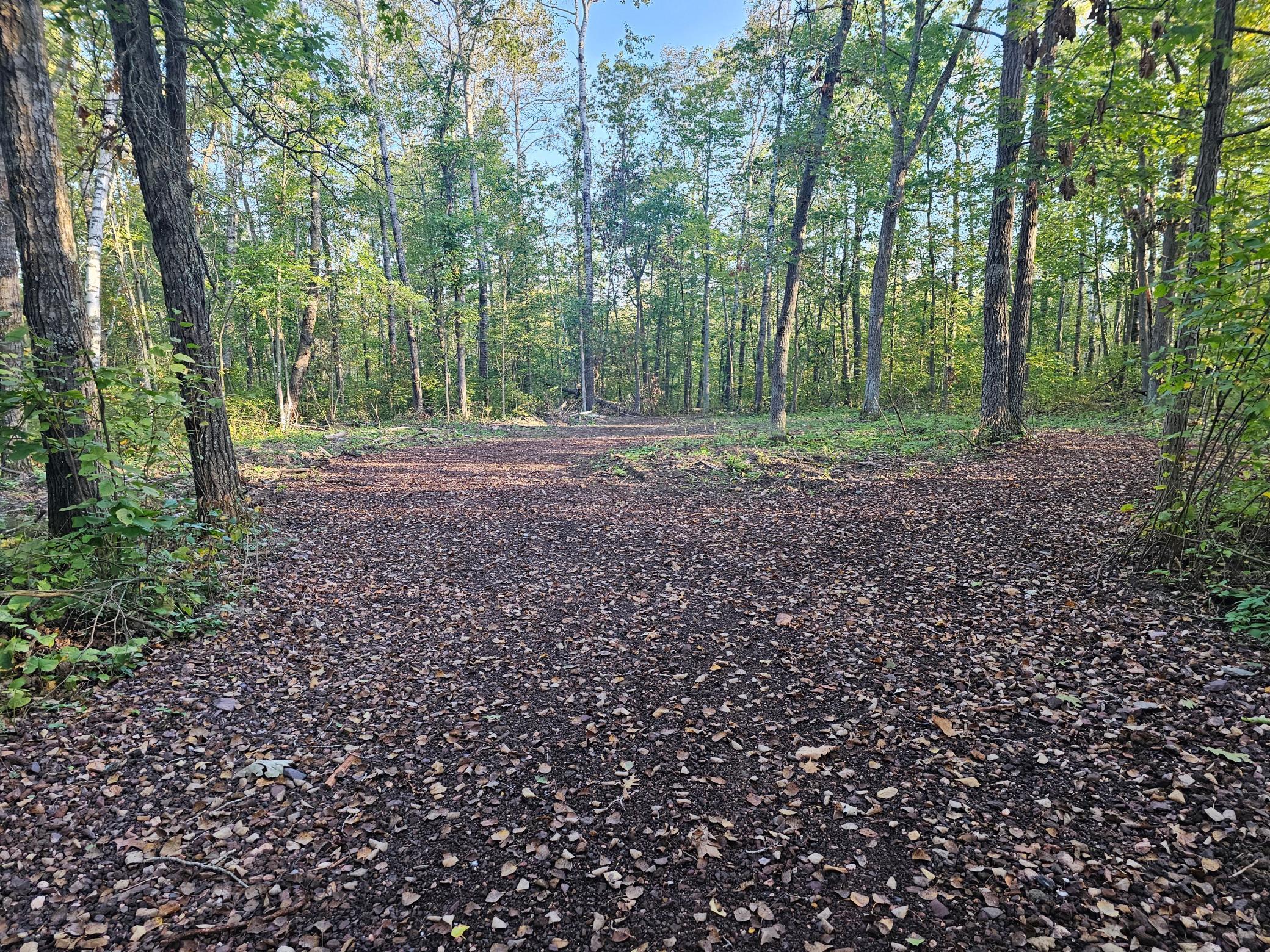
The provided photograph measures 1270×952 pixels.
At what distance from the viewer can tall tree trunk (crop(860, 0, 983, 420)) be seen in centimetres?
1173

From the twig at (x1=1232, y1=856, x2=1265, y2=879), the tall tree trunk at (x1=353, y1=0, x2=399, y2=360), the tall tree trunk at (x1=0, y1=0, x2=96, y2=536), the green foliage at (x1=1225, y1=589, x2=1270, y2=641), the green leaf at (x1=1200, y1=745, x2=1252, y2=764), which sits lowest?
the twig at (x1=1232, y1=856, x2=1265, y2=879)

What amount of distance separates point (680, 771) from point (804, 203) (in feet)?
37.4

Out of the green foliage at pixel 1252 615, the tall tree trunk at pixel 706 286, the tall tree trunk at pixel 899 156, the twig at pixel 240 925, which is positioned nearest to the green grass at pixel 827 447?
the tall tree trunk at pixel 899 156

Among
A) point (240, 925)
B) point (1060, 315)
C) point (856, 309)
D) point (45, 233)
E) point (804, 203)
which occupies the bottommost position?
point (240, 925)

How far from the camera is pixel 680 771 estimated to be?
2.93 m

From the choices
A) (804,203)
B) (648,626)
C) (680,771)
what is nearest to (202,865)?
(680,771)

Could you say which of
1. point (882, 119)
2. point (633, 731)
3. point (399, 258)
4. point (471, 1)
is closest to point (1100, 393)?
point (882, 119)

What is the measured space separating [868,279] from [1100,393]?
1218 centimetres

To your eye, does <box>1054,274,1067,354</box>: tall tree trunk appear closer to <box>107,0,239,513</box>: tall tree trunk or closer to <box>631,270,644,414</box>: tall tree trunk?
<box>631,270,644,414</box>: tall tree trunk

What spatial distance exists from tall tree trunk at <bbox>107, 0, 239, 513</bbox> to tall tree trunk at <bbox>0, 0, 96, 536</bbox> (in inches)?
37.3

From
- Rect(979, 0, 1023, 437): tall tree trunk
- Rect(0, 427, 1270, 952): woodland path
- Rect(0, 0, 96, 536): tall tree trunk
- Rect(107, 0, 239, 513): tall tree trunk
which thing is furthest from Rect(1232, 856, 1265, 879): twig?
Rect(979, 0, 1023, 437): tall tree trunk

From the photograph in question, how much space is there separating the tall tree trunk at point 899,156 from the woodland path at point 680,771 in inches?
440

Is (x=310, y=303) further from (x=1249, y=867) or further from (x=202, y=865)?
(x=1249, y=867)

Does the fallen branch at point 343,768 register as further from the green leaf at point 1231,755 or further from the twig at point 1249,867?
the green leaf at point 1231,755
